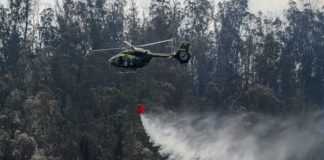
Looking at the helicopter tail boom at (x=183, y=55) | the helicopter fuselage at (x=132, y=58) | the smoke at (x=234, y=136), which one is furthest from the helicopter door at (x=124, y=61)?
the smoke at (x=234, y=136)

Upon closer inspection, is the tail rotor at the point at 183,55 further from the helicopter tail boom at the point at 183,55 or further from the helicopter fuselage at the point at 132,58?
the helicopter fuselage at the point at 132,58

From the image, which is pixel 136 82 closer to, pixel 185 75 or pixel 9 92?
pixel 185 75

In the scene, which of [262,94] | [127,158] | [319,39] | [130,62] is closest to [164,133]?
[127,158]

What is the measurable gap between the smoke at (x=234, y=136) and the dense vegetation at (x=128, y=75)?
2.43 meters

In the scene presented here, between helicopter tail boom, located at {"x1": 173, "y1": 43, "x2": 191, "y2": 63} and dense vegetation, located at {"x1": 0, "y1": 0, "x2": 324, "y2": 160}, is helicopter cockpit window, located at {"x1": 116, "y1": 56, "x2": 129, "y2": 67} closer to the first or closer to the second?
helicopter tail boom, located at {"x1": 173, "y1": 43, "x2": 191, "y2": 63}

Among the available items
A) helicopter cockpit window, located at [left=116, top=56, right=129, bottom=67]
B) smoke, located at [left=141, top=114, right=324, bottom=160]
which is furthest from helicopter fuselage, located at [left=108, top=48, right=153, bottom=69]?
smoke, located at [left=141, top=114, right=324, bottom=160]

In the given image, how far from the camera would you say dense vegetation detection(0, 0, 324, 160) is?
7231 centimetres

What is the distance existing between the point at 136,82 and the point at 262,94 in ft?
61.0

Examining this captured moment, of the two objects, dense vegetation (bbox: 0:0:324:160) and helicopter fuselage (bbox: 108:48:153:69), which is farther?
dense vegetation (bbox: 0:0:324:160)

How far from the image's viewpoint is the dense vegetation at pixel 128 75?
7231cm

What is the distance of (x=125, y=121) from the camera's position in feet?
243

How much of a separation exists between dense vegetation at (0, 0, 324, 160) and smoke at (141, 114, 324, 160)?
7.96 feet

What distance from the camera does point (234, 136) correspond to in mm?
74312

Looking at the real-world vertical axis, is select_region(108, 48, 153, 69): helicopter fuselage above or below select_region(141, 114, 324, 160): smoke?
above
